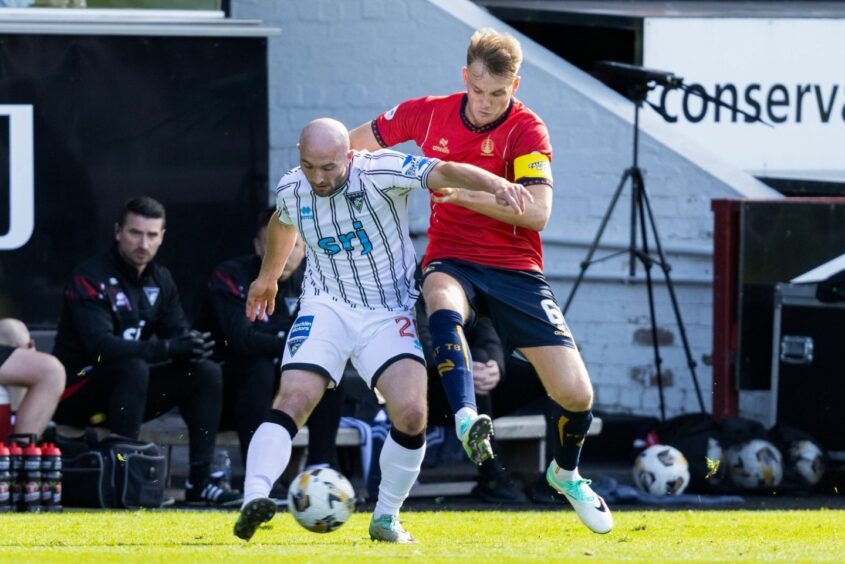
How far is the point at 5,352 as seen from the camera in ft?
32.1

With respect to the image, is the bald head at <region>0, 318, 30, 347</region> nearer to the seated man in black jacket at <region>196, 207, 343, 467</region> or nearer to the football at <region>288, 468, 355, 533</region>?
the seated man in black jacket at <region>196, 207, 343, 467</region>

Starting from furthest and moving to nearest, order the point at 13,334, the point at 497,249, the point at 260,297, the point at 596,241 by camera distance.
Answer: the point at 596,241 → the point at 13,334 → the point at 497,249 → the point at 260,297

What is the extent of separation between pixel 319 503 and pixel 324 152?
4.71ft

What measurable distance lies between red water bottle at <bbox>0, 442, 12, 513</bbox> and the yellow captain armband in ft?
11.0

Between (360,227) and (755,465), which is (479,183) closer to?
(360,227)

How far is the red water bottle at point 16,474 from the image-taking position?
30.2ft

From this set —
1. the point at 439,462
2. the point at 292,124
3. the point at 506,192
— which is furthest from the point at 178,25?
the point at 506,192

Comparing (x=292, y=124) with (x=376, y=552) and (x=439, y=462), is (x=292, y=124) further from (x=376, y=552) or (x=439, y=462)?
(x=376, y=552)

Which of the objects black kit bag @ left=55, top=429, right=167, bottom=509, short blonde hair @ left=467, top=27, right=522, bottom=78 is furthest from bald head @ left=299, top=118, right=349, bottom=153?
black kit bag @ left=55, top=429, right=167, bottom=509

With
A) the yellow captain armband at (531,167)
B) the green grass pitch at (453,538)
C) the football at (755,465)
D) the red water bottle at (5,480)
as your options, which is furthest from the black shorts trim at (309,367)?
the football at (755,465)

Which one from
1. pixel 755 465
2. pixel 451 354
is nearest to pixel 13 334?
pixel 451 354

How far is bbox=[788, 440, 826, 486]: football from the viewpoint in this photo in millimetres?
11023

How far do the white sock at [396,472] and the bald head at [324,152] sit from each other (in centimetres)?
118

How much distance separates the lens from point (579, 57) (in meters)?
14.7
